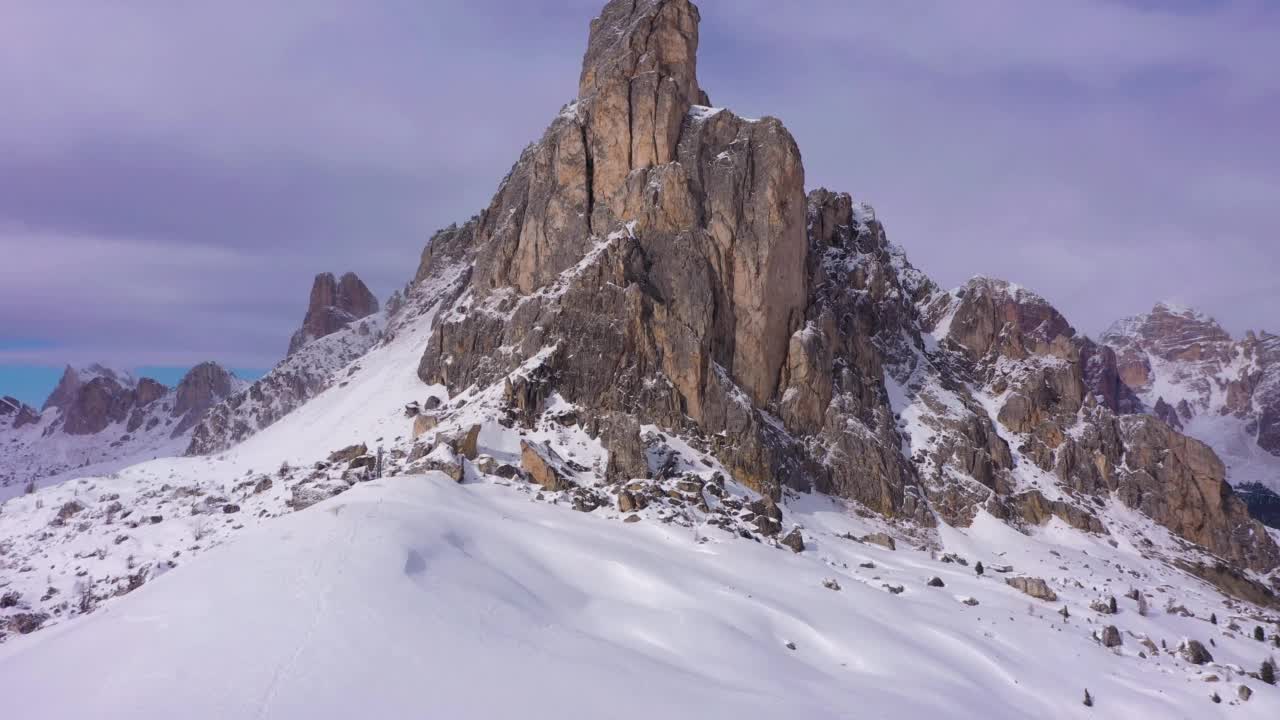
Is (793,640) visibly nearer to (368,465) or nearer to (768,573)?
(768,573)

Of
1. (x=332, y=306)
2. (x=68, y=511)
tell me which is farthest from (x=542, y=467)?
(x=332, y=306)

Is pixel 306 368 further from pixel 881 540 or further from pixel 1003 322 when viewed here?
pixel 1003 322

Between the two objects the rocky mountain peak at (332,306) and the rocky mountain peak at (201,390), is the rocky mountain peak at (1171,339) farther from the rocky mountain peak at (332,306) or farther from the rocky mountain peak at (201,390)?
the rocky mountain peak at (201,390)

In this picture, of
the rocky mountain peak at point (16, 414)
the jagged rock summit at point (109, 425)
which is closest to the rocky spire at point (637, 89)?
the jagged rock summit at point (109, 425)

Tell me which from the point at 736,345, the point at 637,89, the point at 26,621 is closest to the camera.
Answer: the point at 26,621

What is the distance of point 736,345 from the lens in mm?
59219

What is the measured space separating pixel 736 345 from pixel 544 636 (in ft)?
130

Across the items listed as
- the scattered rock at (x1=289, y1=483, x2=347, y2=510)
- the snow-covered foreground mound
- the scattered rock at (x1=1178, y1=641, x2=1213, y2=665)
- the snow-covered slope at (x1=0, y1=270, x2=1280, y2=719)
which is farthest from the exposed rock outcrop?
the scattered rock at (x1=1178, y1=641, x2=1213, y2=665)

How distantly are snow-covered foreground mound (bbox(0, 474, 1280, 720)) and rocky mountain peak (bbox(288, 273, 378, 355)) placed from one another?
9843 centimetres

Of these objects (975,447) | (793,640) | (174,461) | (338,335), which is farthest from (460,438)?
(338,335)

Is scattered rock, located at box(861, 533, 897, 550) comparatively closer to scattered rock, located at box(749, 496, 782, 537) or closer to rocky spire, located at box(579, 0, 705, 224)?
scattered rock, located at box(749, 496, 782, 537)

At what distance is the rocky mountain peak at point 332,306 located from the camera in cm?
13038

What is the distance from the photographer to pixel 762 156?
6106 centimetres

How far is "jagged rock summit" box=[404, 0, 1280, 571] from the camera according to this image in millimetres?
55125
